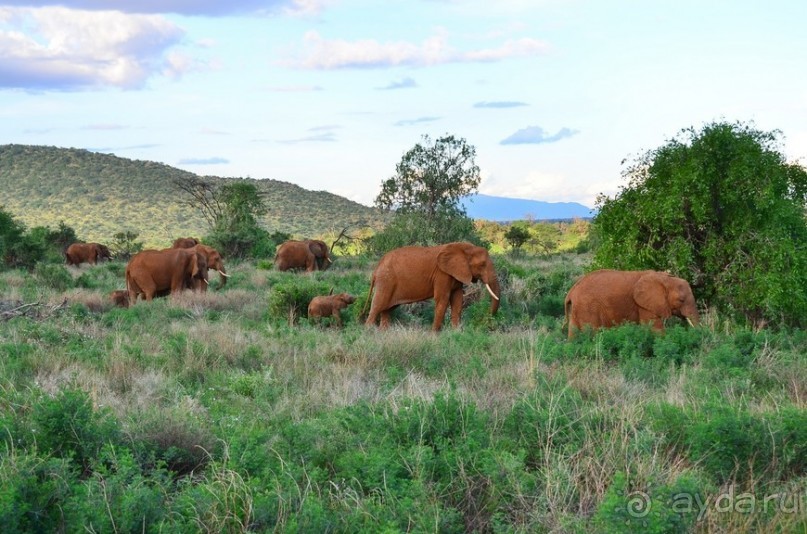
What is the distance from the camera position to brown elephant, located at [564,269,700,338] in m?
11.3

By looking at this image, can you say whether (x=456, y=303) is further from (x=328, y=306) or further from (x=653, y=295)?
(x=653, y=295)

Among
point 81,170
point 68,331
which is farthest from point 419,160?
point 81,170

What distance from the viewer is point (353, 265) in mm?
32094

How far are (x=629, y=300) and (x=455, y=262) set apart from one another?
10.9ft

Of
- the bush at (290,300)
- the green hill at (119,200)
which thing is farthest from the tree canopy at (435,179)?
the green hill at (119,200)

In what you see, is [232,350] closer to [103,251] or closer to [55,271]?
[55,271]

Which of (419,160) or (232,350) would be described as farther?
(419,160)

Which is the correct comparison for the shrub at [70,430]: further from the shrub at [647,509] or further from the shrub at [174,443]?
the shrub at [647,509]

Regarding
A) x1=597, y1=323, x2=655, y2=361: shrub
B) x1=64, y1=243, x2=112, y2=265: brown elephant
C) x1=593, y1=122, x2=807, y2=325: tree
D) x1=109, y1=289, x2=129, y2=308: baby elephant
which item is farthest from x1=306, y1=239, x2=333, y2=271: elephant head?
x1=597, y1=323, x2=655, y2=361: shrub

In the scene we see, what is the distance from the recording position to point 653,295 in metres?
11.4

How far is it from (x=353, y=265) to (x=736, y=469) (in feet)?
89.5

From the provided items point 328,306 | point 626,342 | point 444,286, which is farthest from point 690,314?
point 328,306

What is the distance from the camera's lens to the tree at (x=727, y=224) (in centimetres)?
1193

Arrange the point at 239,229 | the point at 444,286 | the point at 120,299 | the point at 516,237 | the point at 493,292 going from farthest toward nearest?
the point at 516,237 → the point at 239,229 → the point at 120,299 → the point at 444,286 → the point at 493,292
